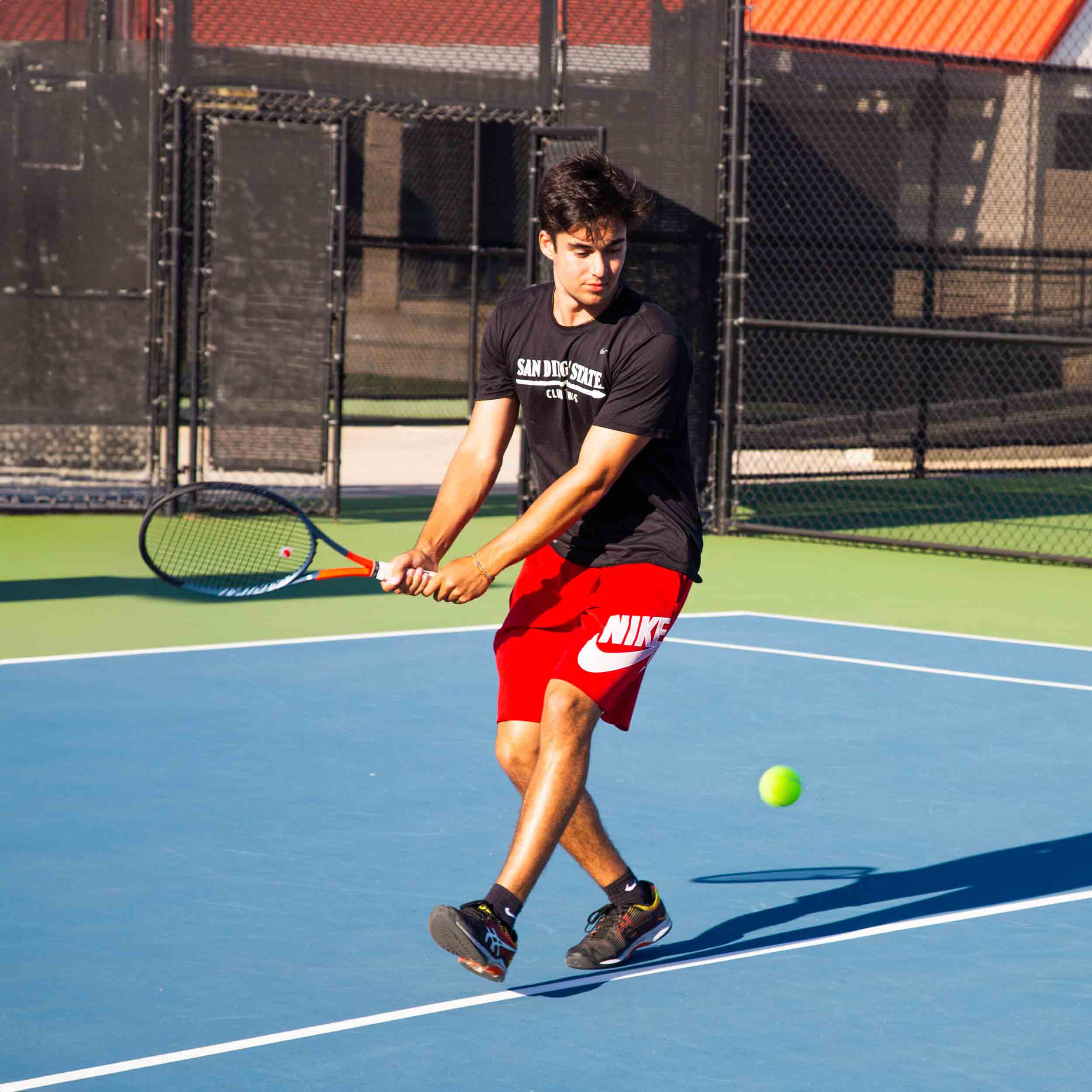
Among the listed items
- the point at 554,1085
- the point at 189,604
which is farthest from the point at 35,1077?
the point at 189,604

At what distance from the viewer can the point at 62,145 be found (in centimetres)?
1257

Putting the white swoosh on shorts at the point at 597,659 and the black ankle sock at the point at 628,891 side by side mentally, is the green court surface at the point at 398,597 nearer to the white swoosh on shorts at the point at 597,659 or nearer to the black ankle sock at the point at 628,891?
Answer: the black ankle sock at the point at 628,891

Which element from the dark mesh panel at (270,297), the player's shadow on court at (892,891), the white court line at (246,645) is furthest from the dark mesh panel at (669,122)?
the player's shadow on court at (892,891)

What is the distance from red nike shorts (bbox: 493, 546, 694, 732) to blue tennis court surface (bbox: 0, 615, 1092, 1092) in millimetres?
614

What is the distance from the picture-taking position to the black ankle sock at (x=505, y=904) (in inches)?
161

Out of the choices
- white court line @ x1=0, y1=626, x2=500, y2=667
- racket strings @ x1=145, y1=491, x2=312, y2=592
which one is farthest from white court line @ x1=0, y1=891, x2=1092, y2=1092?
white court line @ x1=0, y1=626, x2=500, y2=667

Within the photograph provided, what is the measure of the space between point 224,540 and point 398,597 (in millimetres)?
1287

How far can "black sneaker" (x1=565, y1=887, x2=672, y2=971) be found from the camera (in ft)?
14.3

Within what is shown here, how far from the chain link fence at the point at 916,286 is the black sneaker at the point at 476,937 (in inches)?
393

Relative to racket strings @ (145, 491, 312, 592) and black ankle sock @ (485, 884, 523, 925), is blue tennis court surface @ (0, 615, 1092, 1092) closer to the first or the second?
black ankle sock @ (485, 884, 523, 925)

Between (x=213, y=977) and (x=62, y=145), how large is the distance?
370 inches

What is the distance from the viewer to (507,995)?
4160mm

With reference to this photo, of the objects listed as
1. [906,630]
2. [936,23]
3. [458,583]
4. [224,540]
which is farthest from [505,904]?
[936,23]

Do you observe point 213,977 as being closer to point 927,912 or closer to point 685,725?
point 927,912
